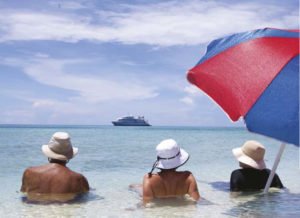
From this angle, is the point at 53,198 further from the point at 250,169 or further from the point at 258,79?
the point at 258,79

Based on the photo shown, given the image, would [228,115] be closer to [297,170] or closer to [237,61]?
[237,61]

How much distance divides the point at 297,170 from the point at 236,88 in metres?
7.69

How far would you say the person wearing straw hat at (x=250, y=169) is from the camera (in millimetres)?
6312

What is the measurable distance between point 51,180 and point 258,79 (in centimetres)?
336

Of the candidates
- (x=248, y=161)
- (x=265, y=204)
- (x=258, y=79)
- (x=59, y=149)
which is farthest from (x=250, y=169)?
(x=59, y=149)

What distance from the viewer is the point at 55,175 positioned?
19.9 ft

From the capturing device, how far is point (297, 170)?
1097 cm

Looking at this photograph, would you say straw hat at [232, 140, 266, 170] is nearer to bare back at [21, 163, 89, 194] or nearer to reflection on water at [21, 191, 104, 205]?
reflection on water at [21, 191, 104, 205]

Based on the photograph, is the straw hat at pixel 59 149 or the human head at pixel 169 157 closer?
the human head at pixel 169 157

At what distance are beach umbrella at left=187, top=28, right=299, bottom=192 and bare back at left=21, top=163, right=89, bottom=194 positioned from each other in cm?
266

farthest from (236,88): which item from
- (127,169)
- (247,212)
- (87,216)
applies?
(127,169)

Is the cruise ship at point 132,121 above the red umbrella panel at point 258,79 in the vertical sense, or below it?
below

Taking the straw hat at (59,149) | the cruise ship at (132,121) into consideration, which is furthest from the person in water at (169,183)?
the cruise ship at (132,121)

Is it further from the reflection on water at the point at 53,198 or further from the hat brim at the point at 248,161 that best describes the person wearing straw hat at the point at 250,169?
the reflection on water at the point at 53,198
